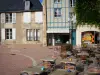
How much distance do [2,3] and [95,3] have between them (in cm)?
2864

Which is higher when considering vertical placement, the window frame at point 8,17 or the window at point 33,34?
the window frame at point 8,17

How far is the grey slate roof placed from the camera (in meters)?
37.9

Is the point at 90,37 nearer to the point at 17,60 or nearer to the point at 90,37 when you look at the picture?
the point at 90,37

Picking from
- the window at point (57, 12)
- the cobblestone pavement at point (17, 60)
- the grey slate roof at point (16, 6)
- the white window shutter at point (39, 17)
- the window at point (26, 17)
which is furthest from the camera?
the grey slate roof at point (16, 6)

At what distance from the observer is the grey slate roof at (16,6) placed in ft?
124

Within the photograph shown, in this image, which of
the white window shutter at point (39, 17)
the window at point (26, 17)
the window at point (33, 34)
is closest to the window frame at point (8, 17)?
the window at point (26, 17)

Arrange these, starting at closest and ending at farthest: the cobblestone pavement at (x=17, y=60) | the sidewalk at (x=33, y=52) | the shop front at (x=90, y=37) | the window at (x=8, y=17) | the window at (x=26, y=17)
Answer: the cobblestone pavement at (x=17, y=60)
the sidewalk at (x=33, y=52)
the shop front at (x=90, y=37)
the window at (x=26, y=17)
the window at (x=8, y=17)

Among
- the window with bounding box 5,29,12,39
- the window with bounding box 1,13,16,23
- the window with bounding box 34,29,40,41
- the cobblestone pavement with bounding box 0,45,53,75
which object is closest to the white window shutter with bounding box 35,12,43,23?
the window with bounding box 34,29,40,41

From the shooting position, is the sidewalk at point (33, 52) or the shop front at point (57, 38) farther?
the shop front at point (57, 38)

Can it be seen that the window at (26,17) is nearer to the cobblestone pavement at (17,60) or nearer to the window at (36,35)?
the window at (36,35)

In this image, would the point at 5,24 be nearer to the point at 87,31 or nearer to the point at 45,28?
the point at 45,28

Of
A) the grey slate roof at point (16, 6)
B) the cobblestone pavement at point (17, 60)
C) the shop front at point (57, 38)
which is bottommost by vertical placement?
the cobblestone pavement at point (17, 60)

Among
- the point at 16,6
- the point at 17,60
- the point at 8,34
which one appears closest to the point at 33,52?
the point at 17,60

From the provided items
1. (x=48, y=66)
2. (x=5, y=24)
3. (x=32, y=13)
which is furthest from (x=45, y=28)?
(x=48, y=66)
